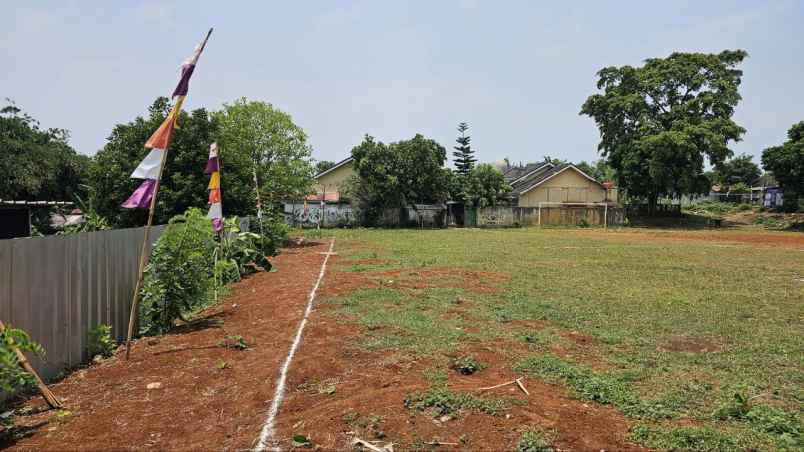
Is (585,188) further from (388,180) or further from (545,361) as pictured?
(545,361)

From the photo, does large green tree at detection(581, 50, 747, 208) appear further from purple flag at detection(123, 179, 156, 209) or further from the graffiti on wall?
purple flag at detection(123, 179, 156, 209)

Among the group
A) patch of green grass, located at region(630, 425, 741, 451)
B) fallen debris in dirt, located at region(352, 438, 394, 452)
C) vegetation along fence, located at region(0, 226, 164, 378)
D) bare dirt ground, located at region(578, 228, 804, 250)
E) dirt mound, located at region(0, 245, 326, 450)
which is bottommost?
dirt mound, located at region(0, 245, 326, 450)

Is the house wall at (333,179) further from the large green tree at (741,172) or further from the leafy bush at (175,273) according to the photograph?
the large green tree at (741,172)

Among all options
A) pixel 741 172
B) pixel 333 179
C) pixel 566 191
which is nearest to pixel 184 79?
pixel 333 179

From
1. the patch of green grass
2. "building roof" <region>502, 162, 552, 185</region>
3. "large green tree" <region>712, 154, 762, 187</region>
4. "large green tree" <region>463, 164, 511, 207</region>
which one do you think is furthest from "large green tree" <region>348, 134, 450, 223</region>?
"large green tree" <region>712, 154, 762, 187</region>

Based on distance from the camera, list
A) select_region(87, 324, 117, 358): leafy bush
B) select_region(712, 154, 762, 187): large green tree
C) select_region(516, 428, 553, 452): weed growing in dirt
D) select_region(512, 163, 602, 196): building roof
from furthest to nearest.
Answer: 1. select_region(712, 154, 762, 187): large green tree
2. select_region(512, 163, 602, 196): building roof
3. select_region(87, 324, 117, 358): leafy bush
4. select_region(516, 428, 553, 452): weed growing in dirt

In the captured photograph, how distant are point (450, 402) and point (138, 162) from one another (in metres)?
12.8

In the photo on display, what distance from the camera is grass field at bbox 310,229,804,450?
3.94 metres

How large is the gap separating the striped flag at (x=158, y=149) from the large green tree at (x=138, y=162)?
8582 mm

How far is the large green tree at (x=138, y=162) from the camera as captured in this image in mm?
13891

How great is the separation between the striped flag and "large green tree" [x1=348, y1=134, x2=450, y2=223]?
1107 inches

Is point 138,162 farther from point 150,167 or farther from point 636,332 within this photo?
point 636,332

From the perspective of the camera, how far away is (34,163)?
2523 cm

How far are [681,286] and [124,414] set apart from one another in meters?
10.1
